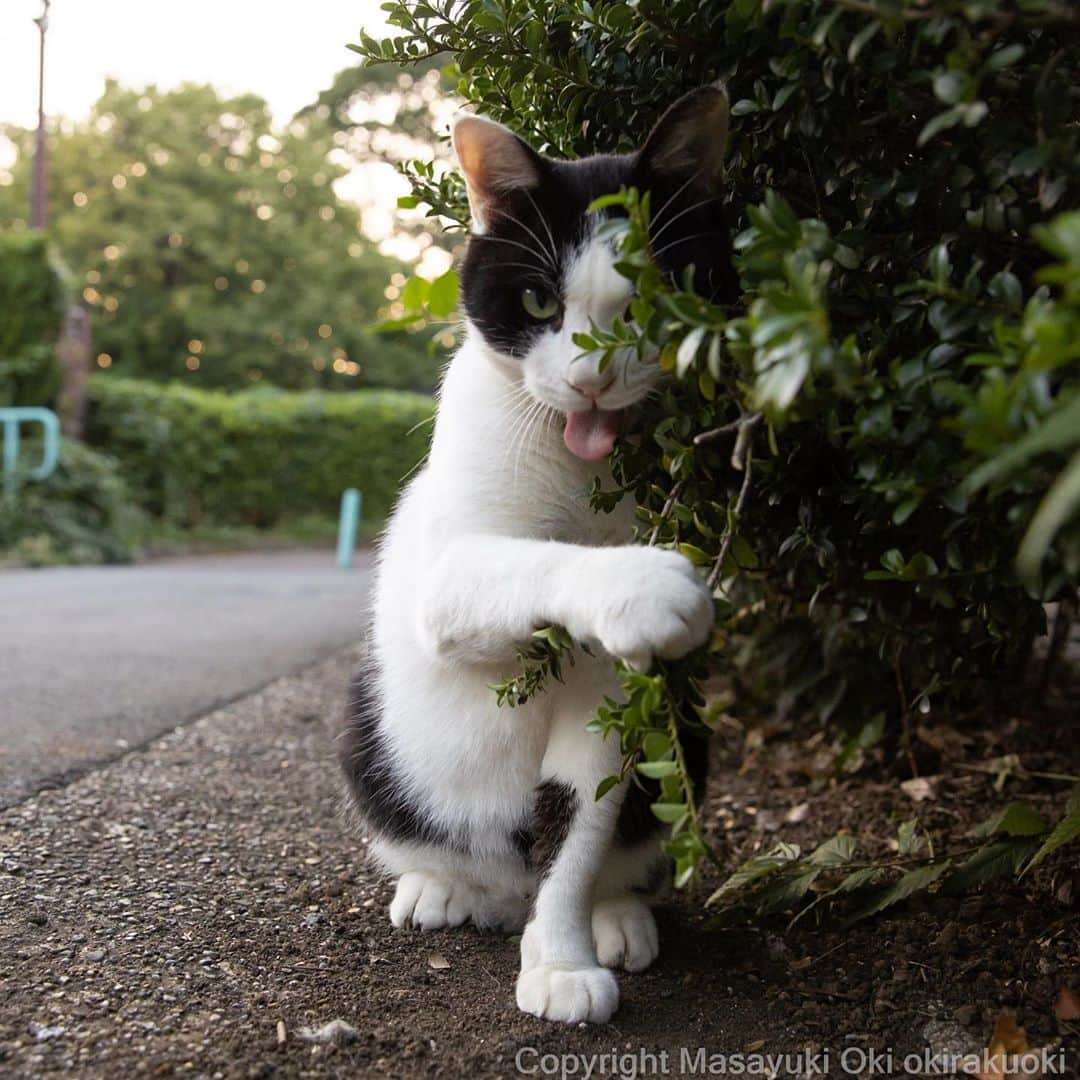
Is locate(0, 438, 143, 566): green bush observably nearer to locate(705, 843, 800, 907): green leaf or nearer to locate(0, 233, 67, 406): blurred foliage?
locate(0, 233, 67, 406): blurred foliage

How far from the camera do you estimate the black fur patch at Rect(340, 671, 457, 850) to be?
2.16m

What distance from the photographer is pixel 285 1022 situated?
162 cm

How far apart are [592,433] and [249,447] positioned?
580 inches

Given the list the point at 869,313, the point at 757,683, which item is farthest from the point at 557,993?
the point at 757,683

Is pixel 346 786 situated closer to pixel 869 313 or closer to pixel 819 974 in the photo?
pixel 819 974

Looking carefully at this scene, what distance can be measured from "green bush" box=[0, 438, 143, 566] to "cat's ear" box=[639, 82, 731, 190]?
370 inches

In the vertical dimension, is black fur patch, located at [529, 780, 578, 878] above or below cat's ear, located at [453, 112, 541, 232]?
below

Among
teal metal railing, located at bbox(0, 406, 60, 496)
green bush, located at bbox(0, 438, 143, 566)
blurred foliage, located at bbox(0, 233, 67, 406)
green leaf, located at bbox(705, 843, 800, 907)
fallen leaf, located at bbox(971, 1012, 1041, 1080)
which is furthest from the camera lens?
blurred foliage, located at bbox(0, 233, 67, 406)

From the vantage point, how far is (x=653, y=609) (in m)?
1.39

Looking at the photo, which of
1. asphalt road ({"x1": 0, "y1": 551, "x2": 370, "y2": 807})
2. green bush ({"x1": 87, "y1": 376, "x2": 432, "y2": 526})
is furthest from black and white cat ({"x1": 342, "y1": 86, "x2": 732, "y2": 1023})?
green bush ({"x1": 87, "y1": 376, "x2": 432, "y2": 526})

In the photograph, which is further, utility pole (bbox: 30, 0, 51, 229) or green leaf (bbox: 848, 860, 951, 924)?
utility pole (bbox: 30, 0, 51, 229)

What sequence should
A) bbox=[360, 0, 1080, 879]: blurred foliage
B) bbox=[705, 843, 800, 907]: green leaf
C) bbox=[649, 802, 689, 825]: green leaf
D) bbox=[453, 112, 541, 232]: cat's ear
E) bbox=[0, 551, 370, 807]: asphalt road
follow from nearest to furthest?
bbox=[360, 0, 1080, 879]: blurred foliage < bbox=[649, 802, 689, 825]: green leaf < bbox=[453, 112, 541, 232]: cat's ear < bbox=[705, 843, 800, 907]: green leaf < bbox=[0, 551, 370, 807]: asphalt road

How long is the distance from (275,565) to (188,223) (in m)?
14.0

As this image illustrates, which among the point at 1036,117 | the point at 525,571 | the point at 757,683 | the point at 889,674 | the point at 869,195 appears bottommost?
the point at 757,683
